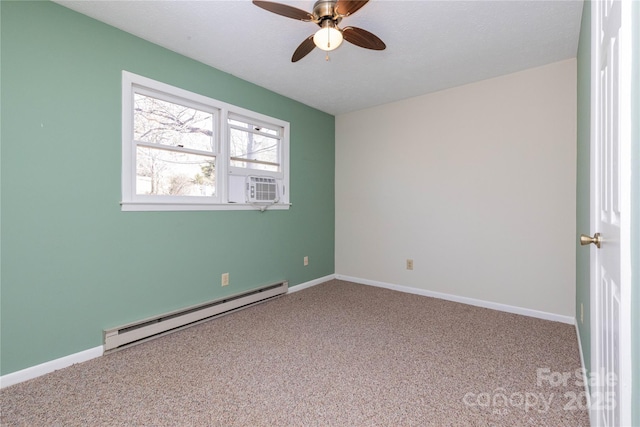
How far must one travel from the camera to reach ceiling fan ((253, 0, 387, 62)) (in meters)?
1.71

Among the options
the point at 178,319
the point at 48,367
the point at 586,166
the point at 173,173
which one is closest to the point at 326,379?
the point at 178,319

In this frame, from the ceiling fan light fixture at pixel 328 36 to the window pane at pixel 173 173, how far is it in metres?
1.54

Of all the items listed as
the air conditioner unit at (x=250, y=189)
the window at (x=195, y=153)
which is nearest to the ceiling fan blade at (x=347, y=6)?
the window at (x=195, y=153)

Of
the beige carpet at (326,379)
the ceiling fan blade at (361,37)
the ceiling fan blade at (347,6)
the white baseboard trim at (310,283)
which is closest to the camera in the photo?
the beige carpet at (326,379)

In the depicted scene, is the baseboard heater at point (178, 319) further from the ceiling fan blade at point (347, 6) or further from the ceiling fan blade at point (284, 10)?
the ceiling fan blade at point (347, 6)

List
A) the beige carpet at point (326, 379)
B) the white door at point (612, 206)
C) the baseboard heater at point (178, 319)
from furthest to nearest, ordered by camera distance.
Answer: the baseboard heater at point (178, 319) → the beige carpet at point (326, 379) → the white door at point (612, 206)

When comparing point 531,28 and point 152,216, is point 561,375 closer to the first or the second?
point 531,28

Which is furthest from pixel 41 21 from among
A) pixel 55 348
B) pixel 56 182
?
pixel 55 348

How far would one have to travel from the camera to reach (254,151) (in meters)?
3.31

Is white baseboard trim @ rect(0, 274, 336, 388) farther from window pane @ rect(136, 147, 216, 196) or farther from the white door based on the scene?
the white door

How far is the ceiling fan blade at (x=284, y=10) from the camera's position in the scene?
1.68 metres

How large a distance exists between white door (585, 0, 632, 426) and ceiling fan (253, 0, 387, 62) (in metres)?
1.17

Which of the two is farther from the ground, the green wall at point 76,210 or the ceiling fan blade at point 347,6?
the ceiling fan blade at point 347,6

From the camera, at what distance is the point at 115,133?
86.9 inches
